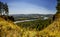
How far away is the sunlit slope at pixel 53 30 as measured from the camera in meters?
7.69

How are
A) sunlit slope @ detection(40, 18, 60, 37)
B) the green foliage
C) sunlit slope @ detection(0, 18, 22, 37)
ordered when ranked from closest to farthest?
1. sunlit slope @ detection(0, 18, 22, 37)
2. sunlit slope @ detection(40, 18, 60, 37)
3. the green foliage

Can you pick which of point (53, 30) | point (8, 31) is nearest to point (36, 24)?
point (53, 30)

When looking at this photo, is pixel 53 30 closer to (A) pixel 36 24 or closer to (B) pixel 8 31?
(A) pixel 36 24

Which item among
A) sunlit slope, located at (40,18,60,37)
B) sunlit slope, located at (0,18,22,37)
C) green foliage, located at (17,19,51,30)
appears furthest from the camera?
green foliage, located at (17,19,51,30)

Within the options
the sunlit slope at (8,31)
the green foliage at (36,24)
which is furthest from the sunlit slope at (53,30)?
the sunlit slope at (8,31)

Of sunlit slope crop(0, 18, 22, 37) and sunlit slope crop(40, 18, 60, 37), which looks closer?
sunlit slope crop(0, 18, 22, 37)

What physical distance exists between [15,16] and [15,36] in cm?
195

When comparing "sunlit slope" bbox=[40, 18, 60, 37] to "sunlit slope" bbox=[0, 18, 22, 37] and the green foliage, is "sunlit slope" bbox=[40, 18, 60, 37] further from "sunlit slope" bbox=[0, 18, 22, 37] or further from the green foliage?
"sunlit slope" bbox=[0, 18, 22, 37]

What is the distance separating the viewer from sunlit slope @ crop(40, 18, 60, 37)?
7.69 meters

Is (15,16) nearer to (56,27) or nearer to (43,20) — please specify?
(43,20)

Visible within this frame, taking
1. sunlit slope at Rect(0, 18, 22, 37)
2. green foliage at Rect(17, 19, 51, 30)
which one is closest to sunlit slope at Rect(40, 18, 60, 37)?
green foliage at Rect(17, 19, 51, 30)

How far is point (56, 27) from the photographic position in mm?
8438

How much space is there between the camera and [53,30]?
8.24m

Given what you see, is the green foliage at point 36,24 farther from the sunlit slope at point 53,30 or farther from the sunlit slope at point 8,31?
A: the sunlit slope at point 8,31
